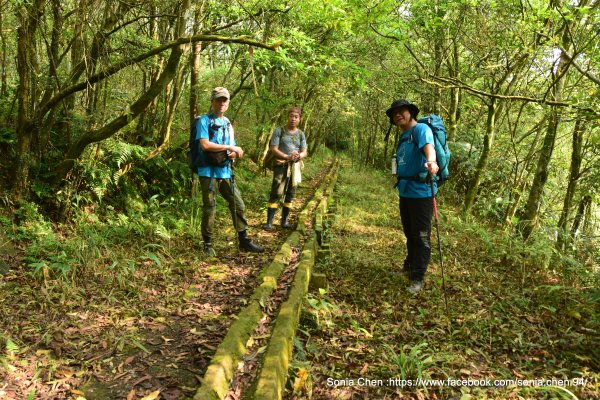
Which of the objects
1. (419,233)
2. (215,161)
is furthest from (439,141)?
(215,161)

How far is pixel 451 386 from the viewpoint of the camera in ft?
10.2

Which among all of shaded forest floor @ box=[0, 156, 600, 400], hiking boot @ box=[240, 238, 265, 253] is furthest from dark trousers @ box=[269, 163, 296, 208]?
hiking boot @ box=[240, 238, 265, 253]

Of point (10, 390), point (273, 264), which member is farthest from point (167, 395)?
point (273, 264)

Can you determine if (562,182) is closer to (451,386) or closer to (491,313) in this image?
(491,313)

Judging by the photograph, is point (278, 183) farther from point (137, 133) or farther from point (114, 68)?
point (114, 68)

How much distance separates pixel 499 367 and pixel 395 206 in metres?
7.24

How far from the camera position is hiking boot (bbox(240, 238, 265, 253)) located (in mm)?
5969

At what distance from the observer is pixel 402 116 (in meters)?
4.81

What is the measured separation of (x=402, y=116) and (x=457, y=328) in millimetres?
2497

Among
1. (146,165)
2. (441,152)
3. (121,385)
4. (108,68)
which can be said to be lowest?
(121,385)

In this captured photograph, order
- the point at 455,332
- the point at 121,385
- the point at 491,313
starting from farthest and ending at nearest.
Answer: the point at 491,313
the point at 455,332
the point at 121,385

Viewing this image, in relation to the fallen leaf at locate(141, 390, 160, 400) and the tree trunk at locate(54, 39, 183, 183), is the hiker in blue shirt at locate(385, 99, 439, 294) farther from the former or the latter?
the fallen leaf at locate(141, 390, 160, 400)

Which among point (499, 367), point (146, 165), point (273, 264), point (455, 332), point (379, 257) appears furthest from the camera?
point (146, 165)

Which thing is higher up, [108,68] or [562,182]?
[108,68]
